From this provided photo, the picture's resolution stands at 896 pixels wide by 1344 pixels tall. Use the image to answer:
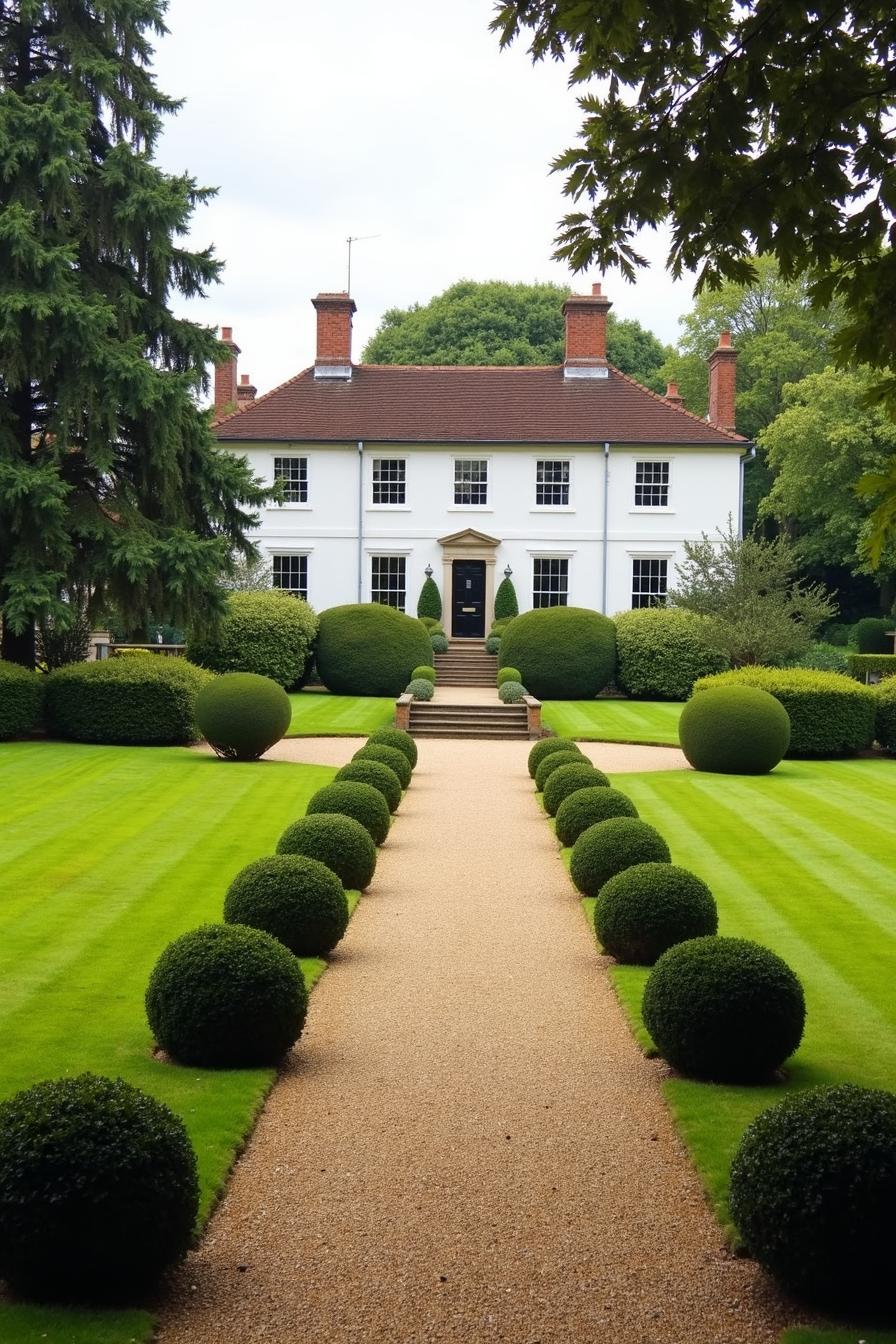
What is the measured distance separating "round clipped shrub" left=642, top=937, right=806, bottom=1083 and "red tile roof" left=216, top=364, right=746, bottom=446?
116ft

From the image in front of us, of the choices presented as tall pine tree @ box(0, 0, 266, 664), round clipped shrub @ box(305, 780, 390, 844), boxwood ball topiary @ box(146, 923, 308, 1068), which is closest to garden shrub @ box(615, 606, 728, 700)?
tall pine tree @ box(0, 0, 266, 664)

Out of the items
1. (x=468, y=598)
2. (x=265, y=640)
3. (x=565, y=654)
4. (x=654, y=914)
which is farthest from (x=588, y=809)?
(x=468, y=598)

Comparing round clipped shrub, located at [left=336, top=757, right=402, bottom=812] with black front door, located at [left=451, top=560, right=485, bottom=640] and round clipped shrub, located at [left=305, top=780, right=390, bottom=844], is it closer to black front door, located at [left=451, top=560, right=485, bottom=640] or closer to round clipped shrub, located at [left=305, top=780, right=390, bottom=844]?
round clipped shrub, located at [left=305, top=780, right=390, bottom=844]

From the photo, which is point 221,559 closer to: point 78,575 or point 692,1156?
point 78,575

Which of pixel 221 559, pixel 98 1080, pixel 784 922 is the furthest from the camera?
pixel 221 559

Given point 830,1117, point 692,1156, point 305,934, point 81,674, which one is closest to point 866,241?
point 830,1117

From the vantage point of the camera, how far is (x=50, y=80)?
24.4m

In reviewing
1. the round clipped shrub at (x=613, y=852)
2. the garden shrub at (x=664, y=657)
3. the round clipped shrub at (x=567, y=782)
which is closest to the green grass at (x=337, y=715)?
the garden shrub at (x=664, y=657)

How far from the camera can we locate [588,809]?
48.3 feet

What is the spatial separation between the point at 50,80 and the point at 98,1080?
23226 millimetres

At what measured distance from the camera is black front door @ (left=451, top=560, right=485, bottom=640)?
4288 centimetres

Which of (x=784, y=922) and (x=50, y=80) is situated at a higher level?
(x=50, y=80)

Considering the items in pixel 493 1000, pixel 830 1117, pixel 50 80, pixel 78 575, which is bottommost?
pixel 493 1000

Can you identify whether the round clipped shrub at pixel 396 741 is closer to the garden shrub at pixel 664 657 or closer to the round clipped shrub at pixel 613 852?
the round clipped shrub at pixel 613 852
